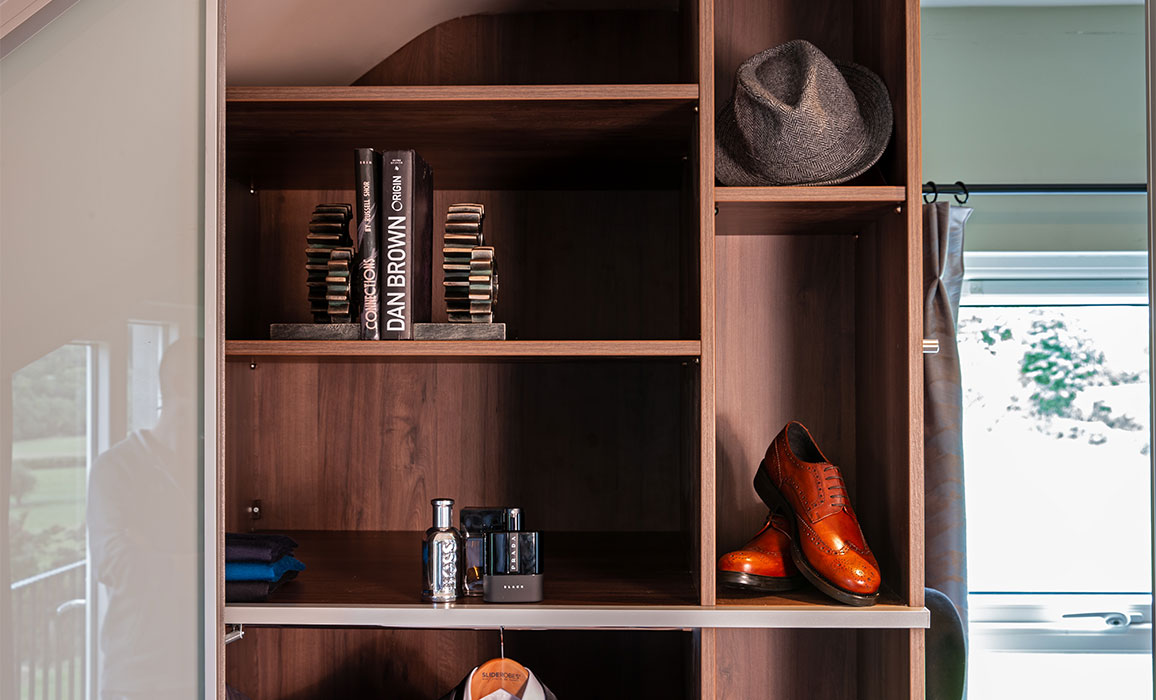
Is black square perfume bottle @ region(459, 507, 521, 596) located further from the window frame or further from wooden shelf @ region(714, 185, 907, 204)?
the window frame

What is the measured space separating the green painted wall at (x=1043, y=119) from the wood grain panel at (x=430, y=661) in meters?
1.39

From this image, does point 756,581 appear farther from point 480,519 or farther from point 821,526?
point 480,519

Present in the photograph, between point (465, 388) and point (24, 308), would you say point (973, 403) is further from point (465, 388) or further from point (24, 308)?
point (24, 308)

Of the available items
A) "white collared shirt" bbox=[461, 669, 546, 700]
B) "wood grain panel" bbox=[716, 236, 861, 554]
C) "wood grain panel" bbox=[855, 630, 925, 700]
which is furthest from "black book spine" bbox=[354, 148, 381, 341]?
"wood grain panel" bbox=[855, 630, 925, 700]

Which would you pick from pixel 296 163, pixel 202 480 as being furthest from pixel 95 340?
pixel 296 163

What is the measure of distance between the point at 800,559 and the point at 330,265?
0.76m

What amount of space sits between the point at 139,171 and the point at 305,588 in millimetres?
595

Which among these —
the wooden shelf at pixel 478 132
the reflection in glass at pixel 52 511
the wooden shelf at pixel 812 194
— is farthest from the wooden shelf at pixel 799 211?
the reflection in glass at pixel 52 511

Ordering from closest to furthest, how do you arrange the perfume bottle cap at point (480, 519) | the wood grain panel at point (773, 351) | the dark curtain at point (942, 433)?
the perfume bottle cap at point (480, 519) → the wood grain panel at point (773, 351) → the dark curtain at point (942, 433)

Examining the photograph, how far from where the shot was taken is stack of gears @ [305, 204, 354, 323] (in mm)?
1248

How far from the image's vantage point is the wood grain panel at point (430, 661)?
64.4 inches

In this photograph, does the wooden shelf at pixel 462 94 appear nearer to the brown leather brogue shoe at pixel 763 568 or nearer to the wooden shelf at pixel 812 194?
the wooden shelf at pixel 812 194

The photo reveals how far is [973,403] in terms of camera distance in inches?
93.7

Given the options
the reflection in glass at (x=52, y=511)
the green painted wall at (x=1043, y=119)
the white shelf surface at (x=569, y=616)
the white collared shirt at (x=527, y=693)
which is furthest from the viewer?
the green painted wall at (x=1043, y=119)
